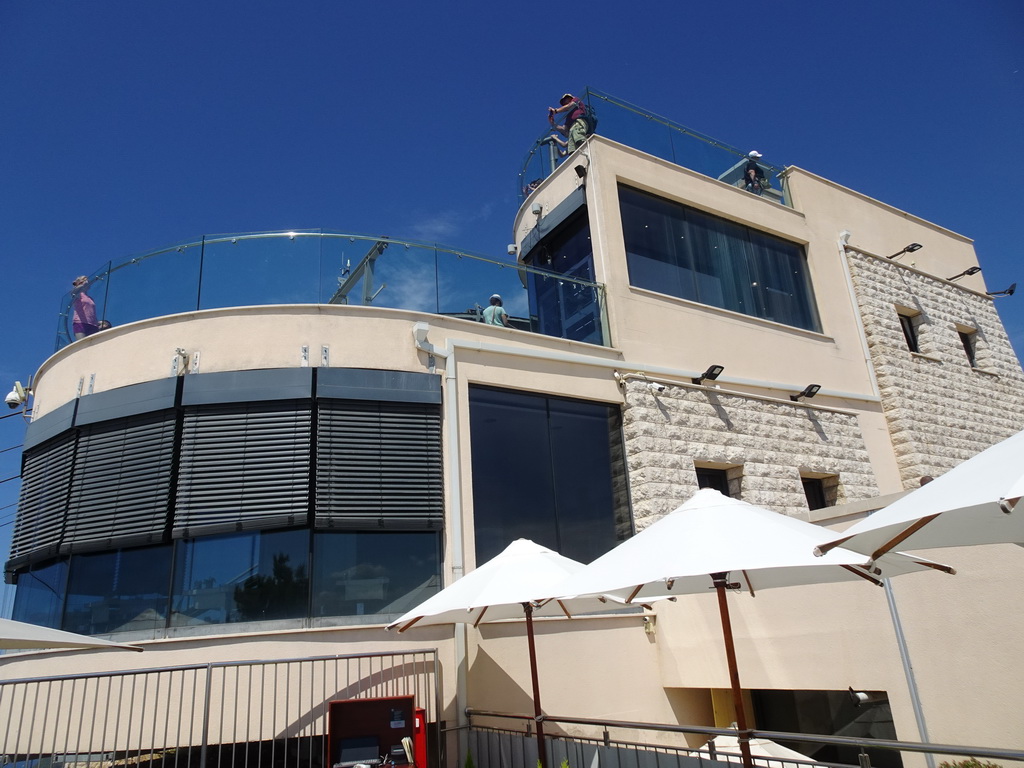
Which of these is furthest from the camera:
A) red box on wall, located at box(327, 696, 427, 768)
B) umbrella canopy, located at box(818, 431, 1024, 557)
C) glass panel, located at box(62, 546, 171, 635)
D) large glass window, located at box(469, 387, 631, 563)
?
large glass window, located at box(469, 387, 631, 563)

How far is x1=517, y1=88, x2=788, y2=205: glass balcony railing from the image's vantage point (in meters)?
12.6

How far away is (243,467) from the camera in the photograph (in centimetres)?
820

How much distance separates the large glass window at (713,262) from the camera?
472 inches

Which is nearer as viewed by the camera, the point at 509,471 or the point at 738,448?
the point at 509,471

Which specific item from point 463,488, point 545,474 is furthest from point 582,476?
point 463,488

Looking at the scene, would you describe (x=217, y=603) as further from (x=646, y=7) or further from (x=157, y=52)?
(x=646, y=7)

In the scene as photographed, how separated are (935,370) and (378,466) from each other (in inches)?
487

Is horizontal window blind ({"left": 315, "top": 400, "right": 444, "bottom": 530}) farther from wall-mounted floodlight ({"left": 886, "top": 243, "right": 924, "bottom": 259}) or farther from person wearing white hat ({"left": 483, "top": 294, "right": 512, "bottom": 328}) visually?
wall-mounted floodlight ({"left": 886, "top": 243, "right": 924, "bottom": 259})

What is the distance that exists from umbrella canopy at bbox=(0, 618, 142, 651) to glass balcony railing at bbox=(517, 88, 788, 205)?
10410mm

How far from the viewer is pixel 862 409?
44.1 feet

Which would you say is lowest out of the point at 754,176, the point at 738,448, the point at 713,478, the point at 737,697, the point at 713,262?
the point at 737,697

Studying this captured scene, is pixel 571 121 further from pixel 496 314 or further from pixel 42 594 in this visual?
pixel 42 594

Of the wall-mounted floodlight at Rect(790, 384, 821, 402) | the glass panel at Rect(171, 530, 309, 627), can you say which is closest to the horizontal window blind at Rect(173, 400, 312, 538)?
the glass panel at Rect(171, 530, 309, 627)

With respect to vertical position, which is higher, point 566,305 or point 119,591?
point 566,305
